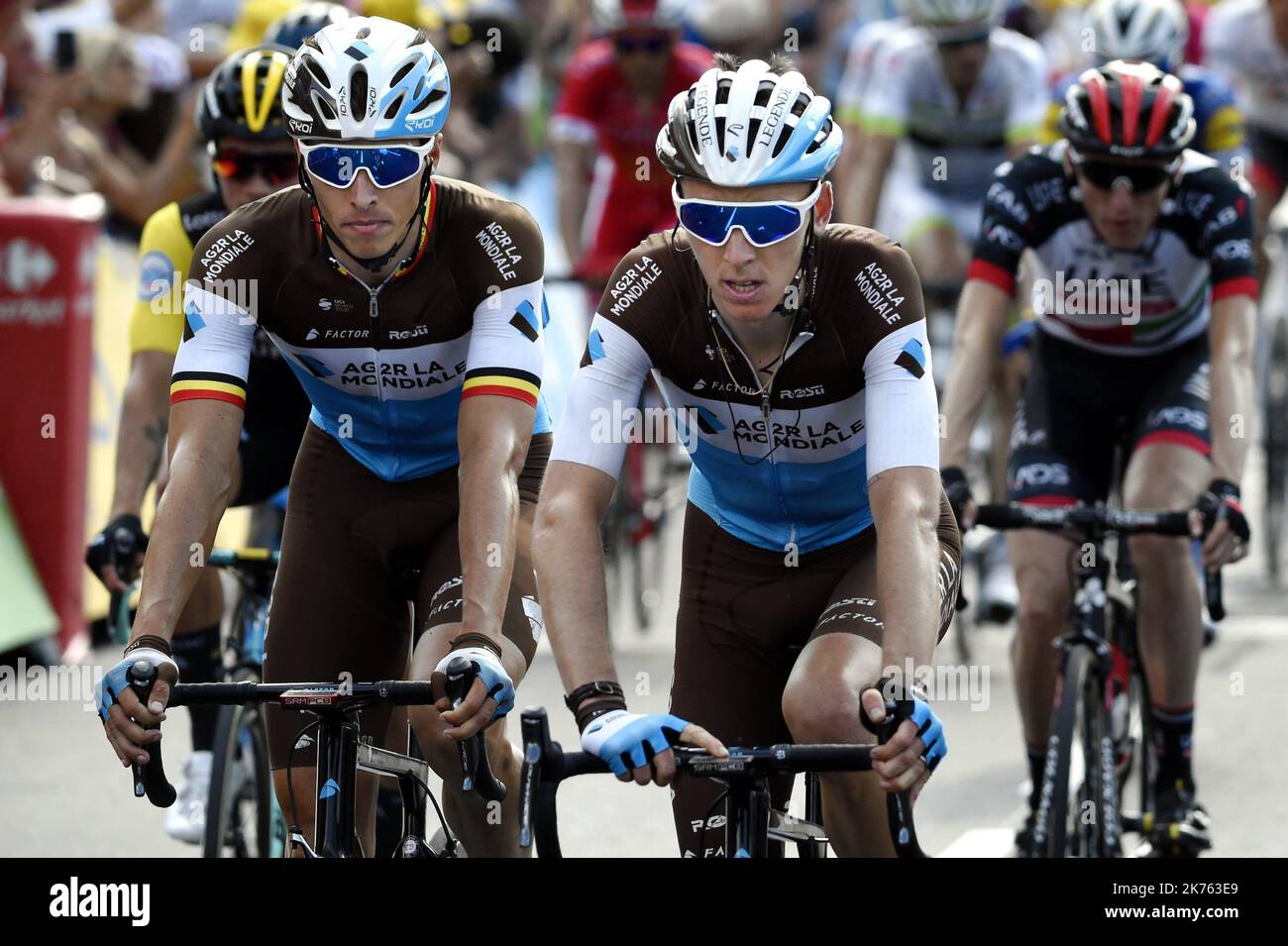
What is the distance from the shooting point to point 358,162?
483 centimetres

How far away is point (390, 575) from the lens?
5434 millimetres

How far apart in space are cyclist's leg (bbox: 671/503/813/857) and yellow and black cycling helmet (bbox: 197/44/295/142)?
2.09m

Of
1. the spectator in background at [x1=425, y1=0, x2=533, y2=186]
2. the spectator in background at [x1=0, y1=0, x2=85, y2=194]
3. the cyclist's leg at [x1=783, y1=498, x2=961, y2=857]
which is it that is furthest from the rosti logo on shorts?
the spectator in background at [x1=0, y1=0, x2=85, y2=194]

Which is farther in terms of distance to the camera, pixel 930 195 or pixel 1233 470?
pixel 930 195

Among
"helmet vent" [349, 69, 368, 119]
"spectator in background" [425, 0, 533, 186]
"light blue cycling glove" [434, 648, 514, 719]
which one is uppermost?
"spectator in background" [425, 0, 533, 186]

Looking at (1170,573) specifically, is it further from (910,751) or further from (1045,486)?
(910,751)

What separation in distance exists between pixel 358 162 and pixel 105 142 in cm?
767

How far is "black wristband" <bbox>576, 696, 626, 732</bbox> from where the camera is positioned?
407 cm

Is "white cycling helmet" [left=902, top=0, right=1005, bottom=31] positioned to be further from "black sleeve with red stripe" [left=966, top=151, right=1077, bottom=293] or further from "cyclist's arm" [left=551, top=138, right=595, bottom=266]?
"black sleeve with red stripe" [left=966, top=151, right=1077, bottom=293]

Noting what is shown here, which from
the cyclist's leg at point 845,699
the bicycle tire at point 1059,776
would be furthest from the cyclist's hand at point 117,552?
the bicycle tire at point 1059,776

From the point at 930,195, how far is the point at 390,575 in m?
6.15

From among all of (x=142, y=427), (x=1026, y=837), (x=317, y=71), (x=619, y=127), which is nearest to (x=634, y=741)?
(x=317, y=71)

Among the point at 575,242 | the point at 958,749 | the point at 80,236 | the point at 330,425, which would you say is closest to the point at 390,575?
the point at 330,425
